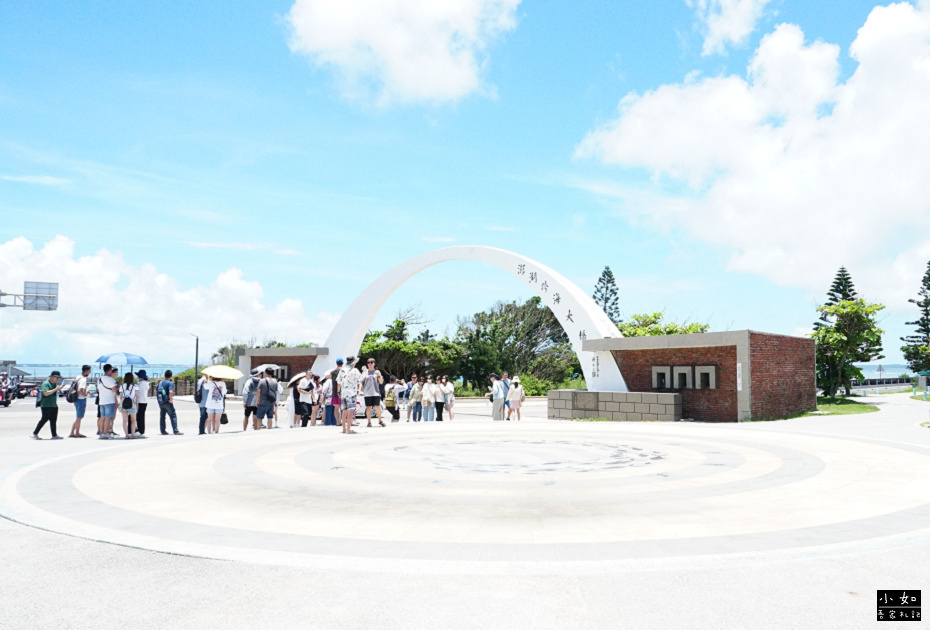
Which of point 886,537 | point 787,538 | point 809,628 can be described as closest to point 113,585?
point 809,628

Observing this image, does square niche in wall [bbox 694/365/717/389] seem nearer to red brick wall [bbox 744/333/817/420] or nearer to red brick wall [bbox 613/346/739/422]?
red brick wall [bbox 613/346/739/422]

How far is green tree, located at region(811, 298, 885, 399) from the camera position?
35.5 m

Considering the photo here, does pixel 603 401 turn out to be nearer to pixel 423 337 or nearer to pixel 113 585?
pixel 113 585

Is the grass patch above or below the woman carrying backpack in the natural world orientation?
below

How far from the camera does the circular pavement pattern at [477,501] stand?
6.00 meters

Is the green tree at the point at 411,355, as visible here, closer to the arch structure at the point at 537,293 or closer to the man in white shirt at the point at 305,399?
the arch structure at the point at 537,293

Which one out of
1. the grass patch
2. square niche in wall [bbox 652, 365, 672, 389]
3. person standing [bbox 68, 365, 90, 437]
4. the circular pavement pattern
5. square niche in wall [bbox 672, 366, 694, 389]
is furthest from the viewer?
the grass patch

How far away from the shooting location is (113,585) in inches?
198

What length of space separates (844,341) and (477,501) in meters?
34.5

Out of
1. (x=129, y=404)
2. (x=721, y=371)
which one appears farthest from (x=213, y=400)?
(x=721, y=371)

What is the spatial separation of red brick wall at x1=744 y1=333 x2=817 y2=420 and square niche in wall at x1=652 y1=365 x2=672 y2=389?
2.80 m

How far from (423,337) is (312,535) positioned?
45.4 m

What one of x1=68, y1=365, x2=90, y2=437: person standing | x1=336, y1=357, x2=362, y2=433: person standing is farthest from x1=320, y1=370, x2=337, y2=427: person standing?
x1=68, y1=365, x2=90, y2=437: person standing

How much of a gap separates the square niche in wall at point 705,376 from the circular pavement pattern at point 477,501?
8.14 meters
